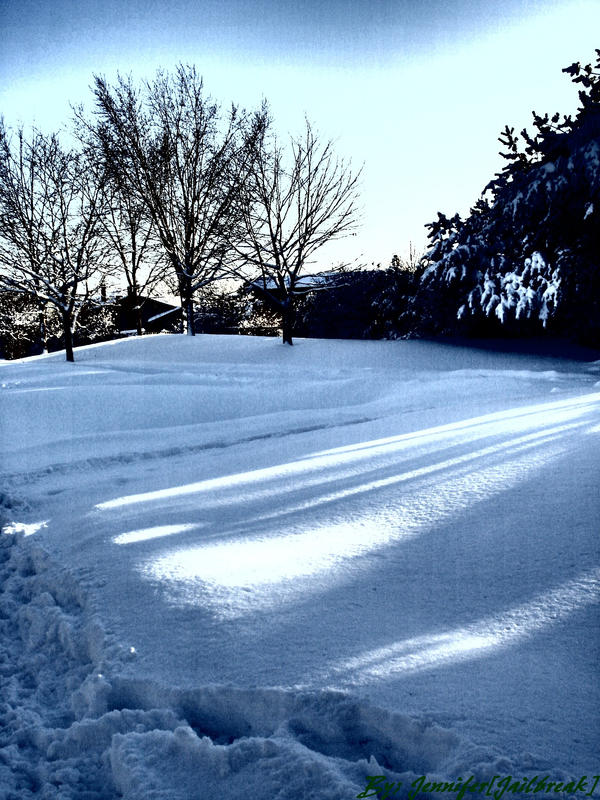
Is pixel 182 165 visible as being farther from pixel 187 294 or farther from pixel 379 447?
pixel 379 447

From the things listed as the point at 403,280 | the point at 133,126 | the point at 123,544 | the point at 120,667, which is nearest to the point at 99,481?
the point at 123,544

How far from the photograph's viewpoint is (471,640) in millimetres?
1878

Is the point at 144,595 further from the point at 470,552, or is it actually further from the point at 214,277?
the point at 214,277

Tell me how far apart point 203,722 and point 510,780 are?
886 mm

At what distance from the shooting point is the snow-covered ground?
1508mm

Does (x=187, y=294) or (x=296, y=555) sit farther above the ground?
(x=187, y=294)

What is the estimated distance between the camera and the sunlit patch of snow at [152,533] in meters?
2.99

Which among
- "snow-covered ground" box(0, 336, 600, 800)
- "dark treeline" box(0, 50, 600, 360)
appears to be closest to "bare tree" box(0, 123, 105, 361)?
"dark treeline" box(0, 50, 600, 360)

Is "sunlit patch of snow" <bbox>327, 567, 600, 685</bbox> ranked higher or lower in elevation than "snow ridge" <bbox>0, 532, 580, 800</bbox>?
higher

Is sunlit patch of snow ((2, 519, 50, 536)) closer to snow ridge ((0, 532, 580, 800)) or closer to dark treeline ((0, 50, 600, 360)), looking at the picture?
snow ridge ((0, 532, 580, 800))

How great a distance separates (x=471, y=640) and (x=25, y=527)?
2.77 m

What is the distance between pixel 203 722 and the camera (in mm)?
1710

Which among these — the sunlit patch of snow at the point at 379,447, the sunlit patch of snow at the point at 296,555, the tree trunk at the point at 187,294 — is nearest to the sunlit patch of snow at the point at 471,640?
the sunlit patch of snow at the point at 296,555

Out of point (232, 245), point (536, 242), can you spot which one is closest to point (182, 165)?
point (232, 245)
